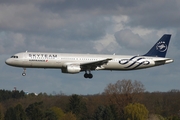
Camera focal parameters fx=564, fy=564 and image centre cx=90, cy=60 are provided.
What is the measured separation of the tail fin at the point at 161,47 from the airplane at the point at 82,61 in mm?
1295

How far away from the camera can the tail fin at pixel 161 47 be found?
103m

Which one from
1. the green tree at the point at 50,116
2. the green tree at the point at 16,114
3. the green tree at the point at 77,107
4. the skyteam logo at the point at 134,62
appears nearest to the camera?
the skyteam logo at the point at 134,62

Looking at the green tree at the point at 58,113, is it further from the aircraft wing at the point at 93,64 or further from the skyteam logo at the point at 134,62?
the aircraft wing at the point at 93,64

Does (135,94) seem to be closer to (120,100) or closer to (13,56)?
(120,100)

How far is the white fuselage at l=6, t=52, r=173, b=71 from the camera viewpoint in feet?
300

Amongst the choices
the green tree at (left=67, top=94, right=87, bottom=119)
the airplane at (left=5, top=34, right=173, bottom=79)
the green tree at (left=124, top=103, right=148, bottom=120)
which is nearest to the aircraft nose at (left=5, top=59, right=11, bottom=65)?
the airplane at (left=5, top=34, right=173, bottom=79)

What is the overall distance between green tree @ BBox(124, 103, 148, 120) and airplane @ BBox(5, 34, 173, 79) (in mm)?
55424

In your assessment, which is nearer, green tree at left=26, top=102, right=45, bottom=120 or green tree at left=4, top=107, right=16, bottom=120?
green tree at left=26, top=102, right=45, bottom=120

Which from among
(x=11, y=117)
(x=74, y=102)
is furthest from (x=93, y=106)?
(x=11, y=117)

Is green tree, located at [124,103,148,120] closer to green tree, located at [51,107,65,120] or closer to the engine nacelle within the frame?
green tree, located at [51,107,65,120]

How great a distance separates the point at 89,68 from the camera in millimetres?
96000

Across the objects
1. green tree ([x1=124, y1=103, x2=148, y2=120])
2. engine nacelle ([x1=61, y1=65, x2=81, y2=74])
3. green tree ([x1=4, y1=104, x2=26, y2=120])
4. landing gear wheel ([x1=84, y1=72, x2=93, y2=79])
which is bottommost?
green tree ([x1=124, y1=103, x2=148, y2=120])

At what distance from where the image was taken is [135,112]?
160 m

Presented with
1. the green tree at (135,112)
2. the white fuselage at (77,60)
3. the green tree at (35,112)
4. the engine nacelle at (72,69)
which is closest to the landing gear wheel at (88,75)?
the white fuselage at (77,60)
